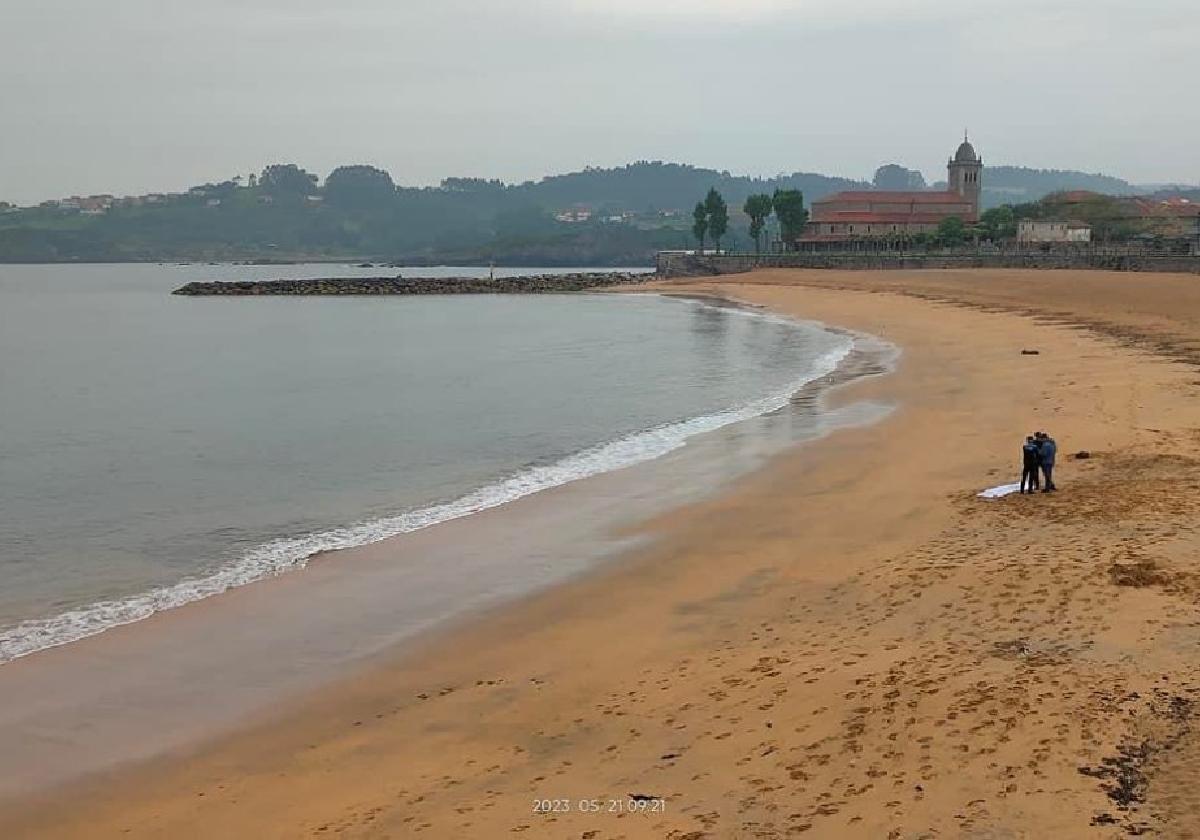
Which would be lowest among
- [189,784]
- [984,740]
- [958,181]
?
[189,784]

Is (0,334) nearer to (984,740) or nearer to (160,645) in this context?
(160,645)

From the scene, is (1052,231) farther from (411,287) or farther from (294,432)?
(294,432)

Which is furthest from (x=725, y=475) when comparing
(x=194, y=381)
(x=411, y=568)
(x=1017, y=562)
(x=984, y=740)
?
(x=194, y=381)

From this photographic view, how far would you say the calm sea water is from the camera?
18.0m

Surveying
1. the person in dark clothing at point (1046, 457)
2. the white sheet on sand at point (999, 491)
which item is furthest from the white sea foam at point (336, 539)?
the person in dark clothing at point (1046, 457)

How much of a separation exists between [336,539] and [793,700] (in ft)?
36.3

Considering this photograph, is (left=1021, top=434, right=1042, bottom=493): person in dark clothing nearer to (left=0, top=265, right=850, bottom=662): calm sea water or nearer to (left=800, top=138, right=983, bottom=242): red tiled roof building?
(left=0, top=265, right=850, bottom=662): calm sea water

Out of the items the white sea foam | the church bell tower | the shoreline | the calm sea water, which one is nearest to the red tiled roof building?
the church bell tower

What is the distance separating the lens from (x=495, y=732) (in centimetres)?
1038

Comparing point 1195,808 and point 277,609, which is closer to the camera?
point 1195,808

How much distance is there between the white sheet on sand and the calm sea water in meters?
8.95

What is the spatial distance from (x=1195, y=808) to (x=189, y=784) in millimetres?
8120

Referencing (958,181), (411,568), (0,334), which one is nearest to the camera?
(411,568)

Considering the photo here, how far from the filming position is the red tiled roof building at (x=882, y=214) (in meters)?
150
